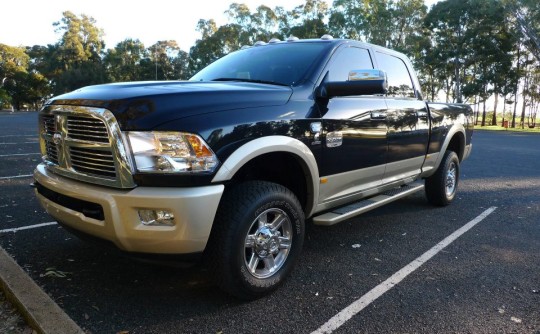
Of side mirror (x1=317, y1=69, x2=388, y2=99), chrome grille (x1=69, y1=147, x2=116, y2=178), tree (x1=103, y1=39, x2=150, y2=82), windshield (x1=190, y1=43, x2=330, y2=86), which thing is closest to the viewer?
chrome grille (x1=69, y1=147, x2=116, y2=178)

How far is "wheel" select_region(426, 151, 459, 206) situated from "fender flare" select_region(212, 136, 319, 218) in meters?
2.83

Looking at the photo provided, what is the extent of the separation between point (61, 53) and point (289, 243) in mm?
84683

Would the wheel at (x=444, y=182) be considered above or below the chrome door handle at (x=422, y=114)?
below

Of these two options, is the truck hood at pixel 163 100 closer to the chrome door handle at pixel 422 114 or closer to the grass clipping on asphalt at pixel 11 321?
the grass clipping on asphalt at pixel 11 321

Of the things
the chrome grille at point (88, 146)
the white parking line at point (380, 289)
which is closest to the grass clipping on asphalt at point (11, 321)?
the chrome grille at point (88, 146)

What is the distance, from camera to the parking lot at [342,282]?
2.61 meters

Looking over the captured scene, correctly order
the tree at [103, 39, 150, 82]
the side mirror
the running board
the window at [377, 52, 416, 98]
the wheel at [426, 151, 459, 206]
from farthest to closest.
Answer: the tree at [103, 39, 150, 82], the wheel at [426, 151, 459, 206], the window at [377, 52, 416, 98], the running board, the side mirror

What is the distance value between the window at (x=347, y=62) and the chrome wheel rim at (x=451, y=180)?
238 centimetres

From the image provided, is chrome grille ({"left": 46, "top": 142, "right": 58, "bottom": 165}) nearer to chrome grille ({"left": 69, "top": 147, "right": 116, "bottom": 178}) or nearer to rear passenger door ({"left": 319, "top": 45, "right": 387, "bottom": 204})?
chrome grille ({"left": 69, "top": 147, "right": 116, "bottom": 178})

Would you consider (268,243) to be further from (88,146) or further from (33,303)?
(33,303)

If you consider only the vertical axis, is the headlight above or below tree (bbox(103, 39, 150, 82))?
below

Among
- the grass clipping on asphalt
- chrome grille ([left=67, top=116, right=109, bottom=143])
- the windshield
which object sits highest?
the windshield

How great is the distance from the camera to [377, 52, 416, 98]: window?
451 centimetres

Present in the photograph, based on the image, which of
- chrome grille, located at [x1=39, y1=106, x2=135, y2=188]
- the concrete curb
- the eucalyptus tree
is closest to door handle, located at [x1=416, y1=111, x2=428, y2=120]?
chrome grille, located at [x1=39, y1=106, x2=135, y2=188]
